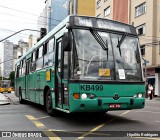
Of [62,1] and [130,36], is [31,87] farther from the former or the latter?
[62,1]

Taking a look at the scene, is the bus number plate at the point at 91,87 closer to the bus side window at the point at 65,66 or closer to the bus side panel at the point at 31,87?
the bus side window at the point at 65,66

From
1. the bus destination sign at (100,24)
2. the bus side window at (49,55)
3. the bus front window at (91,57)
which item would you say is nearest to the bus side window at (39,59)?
the bus side window at (49,55)

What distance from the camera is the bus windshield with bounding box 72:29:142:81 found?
31.1ft

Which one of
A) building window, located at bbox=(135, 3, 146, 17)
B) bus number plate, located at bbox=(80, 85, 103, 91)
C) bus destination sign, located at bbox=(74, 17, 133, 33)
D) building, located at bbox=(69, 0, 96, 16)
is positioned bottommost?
bus number plate, located at bbox=(80, 85, 103, 91)

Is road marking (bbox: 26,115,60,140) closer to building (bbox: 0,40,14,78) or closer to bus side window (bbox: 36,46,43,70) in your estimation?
bus side window (bbox: 36,46,43,70)

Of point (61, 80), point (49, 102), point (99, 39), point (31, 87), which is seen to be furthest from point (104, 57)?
point (31, 87)

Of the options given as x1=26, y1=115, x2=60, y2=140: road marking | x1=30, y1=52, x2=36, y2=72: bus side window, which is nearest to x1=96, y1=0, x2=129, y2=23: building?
x1=30, y1=52, x2=36, y2=72: bus side window

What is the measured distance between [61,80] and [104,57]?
1606mm

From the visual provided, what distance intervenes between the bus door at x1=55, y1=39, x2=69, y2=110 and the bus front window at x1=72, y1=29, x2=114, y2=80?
1.90 ft

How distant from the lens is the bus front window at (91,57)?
9445 mm

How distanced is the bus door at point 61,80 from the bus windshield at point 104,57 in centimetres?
63

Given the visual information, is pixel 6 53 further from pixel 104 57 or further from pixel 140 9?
pixel 104 57

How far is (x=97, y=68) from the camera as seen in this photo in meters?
9.58

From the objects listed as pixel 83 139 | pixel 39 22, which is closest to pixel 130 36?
pixel 83 139
